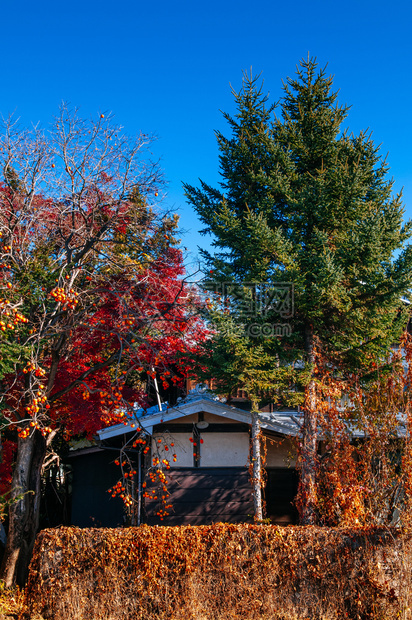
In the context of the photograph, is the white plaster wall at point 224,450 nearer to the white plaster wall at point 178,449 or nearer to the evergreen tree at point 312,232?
the white plaster wall at point 178,449

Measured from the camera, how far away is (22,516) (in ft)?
34.3

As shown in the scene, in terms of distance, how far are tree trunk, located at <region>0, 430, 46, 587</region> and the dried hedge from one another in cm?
275

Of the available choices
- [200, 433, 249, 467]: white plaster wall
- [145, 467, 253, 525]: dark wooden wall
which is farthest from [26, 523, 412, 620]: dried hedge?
[200, 433, 249, 467]: white plaster wall

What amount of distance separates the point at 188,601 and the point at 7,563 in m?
4.88

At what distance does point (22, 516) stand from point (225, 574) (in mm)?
5283

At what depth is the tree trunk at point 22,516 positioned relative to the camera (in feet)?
33.4

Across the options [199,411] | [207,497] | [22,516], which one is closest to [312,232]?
[199,411]

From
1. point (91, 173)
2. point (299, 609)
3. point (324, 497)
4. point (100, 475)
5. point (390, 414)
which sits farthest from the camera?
point (100, 475)

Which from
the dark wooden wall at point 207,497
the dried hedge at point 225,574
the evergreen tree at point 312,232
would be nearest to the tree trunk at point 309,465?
the evergreen tree at point 312,232

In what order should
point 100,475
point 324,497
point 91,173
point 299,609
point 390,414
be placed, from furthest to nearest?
point 100,475
point 91,173
point 324,497
point 390,414
point 299,609

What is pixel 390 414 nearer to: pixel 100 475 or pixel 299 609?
pixel 299 609

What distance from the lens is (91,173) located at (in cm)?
1077

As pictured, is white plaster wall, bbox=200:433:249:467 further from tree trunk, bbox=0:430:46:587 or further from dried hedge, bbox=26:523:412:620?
dried hedge, bbox=26:523:412:620

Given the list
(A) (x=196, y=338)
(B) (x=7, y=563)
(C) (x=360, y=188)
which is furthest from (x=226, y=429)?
(C) (x=360, y=188)
